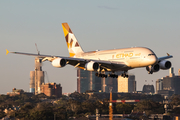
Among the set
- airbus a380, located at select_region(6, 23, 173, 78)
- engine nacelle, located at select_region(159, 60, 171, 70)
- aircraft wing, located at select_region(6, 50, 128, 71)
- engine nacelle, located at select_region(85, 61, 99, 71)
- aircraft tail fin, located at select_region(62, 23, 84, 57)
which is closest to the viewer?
airbus a380, located at select_region(6, 23, 173, 78)

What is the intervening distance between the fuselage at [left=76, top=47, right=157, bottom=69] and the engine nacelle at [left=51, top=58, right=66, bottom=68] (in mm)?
11047

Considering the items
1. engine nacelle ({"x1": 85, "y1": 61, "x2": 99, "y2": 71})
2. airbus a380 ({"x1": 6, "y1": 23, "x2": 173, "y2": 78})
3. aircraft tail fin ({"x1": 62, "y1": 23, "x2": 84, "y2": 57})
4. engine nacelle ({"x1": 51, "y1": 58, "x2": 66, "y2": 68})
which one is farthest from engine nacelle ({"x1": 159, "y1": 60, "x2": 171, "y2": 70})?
aircraft tail fin ({"x1": 62, "y1": 23, "x2": 84, "y2": 57})

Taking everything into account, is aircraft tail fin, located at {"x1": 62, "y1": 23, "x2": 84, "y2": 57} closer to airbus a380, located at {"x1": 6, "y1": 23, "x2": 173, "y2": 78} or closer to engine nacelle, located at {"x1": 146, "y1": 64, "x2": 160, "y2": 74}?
airbus a380, located at {"x1": 6, "y1": 23, "x2": 173, "y2": 78}

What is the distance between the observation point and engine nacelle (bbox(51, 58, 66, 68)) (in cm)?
11075

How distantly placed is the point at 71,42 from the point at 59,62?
2355 centimetres

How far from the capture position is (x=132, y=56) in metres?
108

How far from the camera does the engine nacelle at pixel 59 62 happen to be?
4360 inches

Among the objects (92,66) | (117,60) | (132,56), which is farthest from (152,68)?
(92,66)

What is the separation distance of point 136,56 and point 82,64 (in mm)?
17613

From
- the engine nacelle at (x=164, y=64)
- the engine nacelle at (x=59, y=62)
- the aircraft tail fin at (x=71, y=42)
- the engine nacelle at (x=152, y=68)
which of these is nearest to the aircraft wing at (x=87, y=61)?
the engine nacelle at (x=59, y=62)

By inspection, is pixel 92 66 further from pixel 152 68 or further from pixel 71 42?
pixel 71 42

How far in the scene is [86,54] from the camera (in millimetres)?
124875

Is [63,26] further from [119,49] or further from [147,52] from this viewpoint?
[147,52]

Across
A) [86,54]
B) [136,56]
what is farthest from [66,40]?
[136,56]
